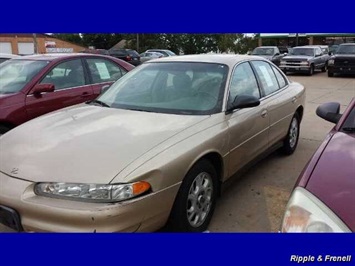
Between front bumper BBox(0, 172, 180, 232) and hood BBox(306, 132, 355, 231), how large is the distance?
1093mm

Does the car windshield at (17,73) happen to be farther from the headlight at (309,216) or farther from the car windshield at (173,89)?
the headlight at (309,216)

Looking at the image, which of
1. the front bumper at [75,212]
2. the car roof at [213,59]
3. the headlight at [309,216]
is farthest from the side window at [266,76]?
the headlight at [309,216]

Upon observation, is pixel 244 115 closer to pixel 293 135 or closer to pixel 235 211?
pixel 235 211

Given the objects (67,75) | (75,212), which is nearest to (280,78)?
(67,75)

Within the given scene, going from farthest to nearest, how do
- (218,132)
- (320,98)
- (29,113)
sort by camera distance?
(320,98) < (29,113) < (218,132)

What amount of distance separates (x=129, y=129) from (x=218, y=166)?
94 cm

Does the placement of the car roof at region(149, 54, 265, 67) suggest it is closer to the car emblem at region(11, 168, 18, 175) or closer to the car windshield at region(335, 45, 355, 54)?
the car emblem at region(11, 168, 18, 175)

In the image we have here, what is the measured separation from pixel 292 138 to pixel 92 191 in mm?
3863

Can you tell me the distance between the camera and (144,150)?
111 inches

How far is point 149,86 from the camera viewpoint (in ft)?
13.5

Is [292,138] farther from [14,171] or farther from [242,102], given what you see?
[14,171]

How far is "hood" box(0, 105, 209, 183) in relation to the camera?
2.65 meters

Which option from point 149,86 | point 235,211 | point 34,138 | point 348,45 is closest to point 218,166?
point 235,211

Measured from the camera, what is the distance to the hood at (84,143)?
8.70 feet
